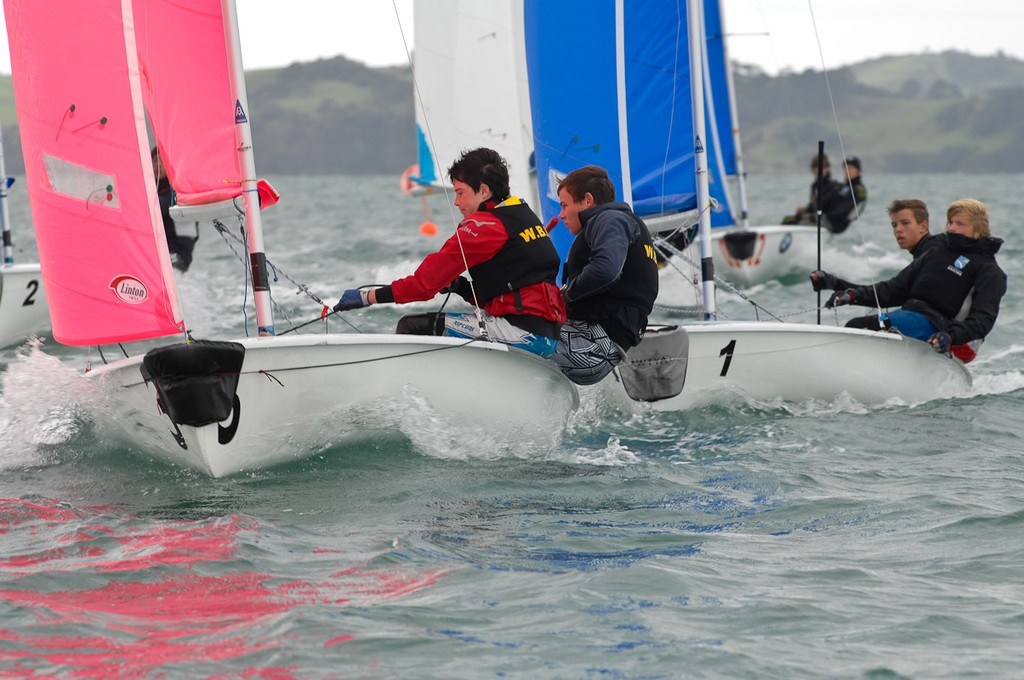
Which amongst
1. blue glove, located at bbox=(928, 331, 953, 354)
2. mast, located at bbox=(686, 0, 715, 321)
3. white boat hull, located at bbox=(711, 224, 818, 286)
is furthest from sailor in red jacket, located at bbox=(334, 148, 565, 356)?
white boat hull, located at bbox=(711, 224, 818, 286)

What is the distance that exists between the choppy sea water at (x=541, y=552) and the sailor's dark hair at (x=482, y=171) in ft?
3.36

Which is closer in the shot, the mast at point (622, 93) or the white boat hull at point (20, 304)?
the mast at point (622, 93)

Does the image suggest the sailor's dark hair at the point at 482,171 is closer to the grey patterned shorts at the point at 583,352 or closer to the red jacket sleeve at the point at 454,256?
the red jacket sleeve at the point at 454,256

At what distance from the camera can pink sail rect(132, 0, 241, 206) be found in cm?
517

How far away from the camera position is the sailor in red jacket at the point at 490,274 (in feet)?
16.8

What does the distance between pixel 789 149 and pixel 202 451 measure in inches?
4422

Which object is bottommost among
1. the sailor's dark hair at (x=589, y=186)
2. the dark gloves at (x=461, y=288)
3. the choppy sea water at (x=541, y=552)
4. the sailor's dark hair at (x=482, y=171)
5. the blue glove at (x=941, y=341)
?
the choppy sea water at (x=541, y=552)

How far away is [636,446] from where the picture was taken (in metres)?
6.02

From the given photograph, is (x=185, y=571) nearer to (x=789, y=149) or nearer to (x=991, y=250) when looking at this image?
(x=991, y=250)

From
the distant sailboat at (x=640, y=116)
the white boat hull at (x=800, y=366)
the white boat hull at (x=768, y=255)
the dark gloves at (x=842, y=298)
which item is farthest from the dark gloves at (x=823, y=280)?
the white boat hull at (x=768, y=255)

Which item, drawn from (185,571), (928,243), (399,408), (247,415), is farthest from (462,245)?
(928,243)

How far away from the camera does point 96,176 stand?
5070 millimetres

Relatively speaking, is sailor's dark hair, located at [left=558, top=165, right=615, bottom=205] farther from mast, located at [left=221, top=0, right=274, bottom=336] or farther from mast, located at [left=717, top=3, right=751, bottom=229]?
mast, located at [left=717, top=3, right=751, bottom=229]

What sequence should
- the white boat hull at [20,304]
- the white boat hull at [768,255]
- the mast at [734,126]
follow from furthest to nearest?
the mast at [734,126] → the white boat hull at [768,255] → the white boat hull at [20,304]
